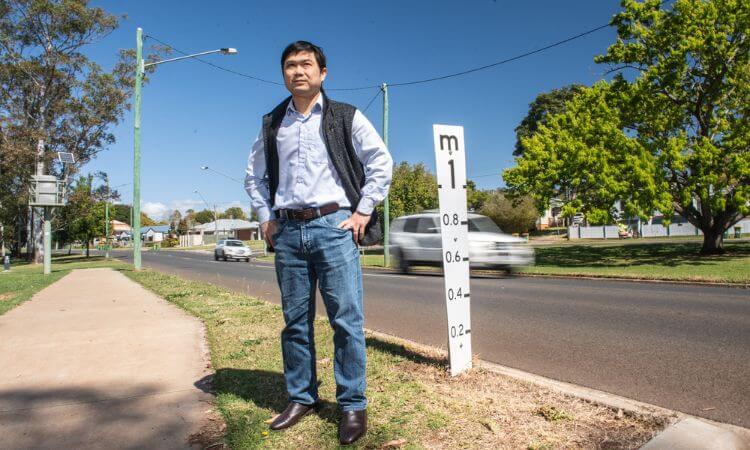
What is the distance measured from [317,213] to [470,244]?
1224 centimetres

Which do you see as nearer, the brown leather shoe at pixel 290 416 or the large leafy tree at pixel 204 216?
the brown leather shoe at pixel 290 416

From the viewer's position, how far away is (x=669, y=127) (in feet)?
64.8

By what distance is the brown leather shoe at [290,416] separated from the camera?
2857 mm

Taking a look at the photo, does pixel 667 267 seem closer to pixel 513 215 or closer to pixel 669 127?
pixel 669 127

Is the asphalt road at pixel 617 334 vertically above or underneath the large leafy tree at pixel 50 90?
underneath

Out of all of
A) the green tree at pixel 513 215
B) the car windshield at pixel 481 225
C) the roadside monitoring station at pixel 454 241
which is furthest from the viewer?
the green tree at pixel 513 215

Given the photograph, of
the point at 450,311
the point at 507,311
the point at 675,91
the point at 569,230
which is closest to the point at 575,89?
the point at 569,230

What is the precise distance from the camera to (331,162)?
291 cm

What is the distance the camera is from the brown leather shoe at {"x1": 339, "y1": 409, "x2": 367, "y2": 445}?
2.66 m

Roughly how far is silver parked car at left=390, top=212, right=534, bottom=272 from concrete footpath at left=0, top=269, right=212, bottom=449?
917 centimetres

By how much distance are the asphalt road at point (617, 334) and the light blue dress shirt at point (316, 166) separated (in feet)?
8.14

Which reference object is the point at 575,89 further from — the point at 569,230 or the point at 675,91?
the point at 675,91

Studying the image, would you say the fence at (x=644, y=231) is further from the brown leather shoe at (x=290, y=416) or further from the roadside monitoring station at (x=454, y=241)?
the brown leather shoe at (x=290, y=416)

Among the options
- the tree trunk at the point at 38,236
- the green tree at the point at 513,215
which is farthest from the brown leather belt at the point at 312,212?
the green tree at the point at 513,215
